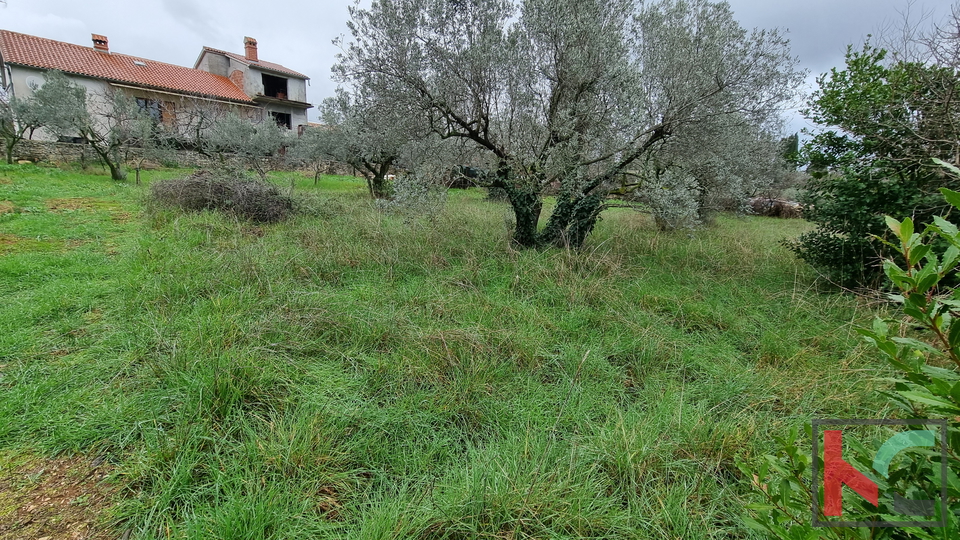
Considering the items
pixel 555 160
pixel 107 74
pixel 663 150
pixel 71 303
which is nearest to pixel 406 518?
pixel 71 303

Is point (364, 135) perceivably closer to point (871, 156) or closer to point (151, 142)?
point (871, 156)

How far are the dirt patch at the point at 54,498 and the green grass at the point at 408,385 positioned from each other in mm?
78

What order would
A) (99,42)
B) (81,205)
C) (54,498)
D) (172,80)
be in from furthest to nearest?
(172,80)
(99,42)
(81,205)
(54,498)

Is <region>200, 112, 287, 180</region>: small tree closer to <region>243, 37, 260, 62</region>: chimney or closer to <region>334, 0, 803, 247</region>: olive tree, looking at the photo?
<region>334, 0, 803, 247</region>: olive tree

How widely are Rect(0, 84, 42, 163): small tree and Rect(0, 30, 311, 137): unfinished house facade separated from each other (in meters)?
1.16

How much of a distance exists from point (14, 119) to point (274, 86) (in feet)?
41.7

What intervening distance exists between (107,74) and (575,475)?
2544 centimetres

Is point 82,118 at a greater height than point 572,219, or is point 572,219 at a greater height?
point 82,118

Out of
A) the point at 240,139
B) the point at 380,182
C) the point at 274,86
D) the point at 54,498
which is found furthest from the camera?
the point at 274,86

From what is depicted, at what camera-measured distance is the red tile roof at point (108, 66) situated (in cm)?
1569

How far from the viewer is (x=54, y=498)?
1532 mm

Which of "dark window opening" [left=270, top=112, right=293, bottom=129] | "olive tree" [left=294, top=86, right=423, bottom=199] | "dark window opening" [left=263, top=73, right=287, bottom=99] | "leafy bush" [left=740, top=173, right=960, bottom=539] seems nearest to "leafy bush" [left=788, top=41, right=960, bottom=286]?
"leafy bush" [left=740, top=173, right=960, bottom=539]

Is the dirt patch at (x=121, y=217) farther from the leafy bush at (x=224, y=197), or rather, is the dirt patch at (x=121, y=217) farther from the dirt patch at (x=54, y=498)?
the dirt patch at (x=54, y=498)

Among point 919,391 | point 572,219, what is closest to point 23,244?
point 572,219
